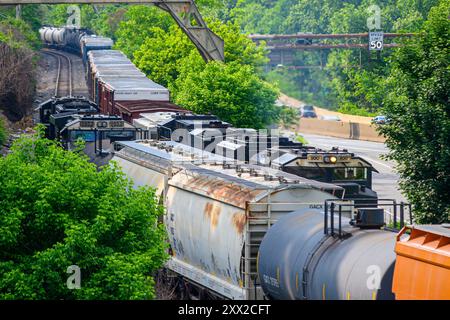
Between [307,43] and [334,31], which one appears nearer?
[307,43]

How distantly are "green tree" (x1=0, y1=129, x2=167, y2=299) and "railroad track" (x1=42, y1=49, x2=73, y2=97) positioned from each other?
4873 cm

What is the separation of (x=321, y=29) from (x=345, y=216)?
407 feet

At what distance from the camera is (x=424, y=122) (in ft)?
86.8

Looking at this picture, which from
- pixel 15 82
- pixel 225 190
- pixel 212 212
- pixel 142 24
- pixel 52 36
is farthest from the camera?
pixel 52 36

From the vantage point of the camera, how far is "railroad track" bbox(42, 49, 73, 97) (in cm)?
7219

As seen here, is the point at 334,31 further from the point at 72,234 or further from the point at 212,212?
the point at 72,234

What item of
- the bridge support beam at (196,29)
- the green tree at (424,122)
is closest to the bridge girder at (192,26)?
the bridge support beam at (196,29)

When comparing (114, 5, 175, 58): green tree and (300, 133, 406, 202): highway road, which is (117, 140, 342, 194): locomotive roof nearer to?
(300, 133, 406, 202): highway road

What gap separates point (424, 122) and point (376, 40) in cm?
5860

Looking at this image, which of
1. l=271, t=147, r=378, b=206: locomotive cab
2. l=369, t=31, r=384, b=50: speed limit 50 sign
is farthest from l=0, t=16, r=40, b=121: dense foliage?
l=271, t=147, r=378, b=206: locomotive cab

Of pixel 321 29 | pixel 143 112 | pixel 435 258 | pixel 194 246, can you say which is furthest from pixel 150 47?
pixel 321 29

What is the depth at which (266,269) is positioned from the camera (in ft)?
59.4

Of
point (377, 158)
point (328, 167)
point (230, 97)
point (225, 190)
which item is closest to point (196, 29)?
point (230, 97)

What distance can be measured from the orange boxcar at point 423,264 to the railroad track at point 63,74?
2140 inches
